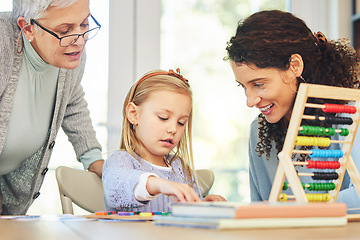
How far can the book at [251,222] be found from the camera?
31.9 inches

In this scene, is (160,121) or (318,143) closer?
(318,143)

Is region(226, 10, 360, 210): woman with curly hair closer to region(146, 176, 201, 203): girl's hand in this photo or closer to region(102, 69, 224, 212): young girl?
region(102, 69, 224, 212): young girl

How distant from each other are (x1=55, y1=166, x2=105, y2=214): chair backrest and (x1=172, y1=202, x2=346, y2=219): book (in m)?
0.97

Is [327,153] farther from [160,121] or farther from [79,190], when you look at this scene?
[79,190]

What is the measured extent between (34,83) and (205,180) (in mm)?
807

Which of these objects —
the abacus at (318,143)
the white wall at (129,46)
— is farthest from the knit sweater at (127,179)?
the white wall at (129,46)

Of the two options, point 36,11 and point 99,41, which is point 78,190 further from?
point 99,41

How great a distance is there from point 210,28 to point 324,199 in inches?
85.3

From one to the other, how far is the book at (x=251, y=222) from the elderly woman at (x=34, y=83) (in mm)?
1055

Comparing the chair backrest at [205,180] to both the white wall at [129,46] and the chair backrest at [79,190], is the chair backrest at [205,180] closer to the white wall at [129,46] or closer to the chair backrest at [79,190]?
the chair backrest at [79,190]

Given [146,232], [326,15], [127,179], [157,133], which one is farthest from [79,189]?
[326,15]

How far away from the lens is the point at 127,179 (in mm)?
1354

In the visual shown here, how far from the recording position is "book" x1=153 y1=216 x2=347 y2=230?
31.9 inches

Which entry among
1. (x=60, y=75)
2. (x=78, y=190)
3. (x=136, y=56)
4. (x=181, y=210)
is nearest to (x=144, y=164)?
(x=78, y=190)
